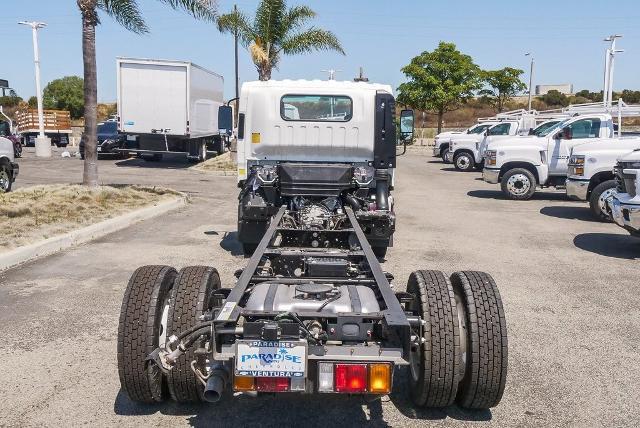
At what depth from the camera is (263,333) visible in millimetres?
2979

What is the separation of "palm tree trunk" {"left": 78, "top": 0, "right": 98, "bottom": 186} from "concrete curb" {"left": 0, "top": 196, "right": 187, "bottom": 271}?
6.92 ft

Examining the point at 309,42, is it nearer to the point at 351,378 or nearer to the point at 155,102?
the point at 155,102

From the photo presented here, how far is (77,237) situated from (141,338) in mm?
5847

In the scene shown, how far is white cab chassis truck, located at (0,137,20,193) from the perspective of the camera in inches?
545

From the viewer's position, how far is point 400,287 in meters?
6.73

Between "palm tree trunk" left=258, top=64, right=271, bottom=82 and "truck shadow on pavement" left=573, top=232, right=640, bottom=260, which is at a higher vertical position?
"palm tree trunk" left=258, top=64, right=271, bottom=82

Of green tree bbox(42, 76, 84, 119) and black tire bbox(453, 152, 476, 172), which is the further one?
green tree bbox(42, 76, 84, 119)

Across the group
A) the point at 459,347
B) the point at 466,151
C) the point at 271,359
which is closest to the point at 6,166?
the point at 271,359

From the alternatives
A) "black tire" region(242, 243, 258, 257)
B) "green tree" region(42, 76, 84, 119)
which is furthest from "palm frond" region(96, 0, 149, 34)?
"green tree" region(42, 76, 84, 119)

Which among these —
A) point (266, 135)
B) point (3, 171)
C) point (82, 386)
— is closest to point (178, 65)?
point (3, 171)

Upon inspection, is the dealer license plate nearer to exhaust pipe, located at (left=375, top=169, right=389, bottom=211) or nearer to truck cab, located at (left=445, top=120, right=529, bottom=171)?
exhaust pipe, located at (left=375, top=169, right=389, bottom=211)

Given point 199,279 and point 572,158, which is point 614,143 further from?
point 199,279

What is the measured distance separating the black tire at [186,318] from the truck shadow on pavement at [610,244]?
22.8 feet

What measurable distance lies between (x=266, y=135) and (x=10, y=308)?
387cm
